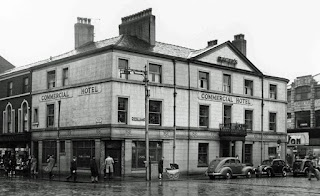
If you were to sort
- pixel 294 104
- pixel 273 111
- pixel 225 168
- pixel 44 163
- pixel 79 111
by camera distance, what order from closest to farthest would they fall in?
1. pixel 225 168
2. pixel 79 111
3. pixel 44 163
4. pixel 273 111
5. pixel 294 104

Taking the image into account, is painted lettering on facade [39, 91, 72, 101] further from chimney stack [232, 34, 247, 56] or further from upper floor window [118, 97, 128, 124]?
chimney stack [232, 34, 247, 56]

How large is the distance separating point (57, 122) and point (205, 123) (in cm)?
1290

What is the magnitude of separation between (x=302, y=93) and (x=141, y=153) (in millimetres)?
33447

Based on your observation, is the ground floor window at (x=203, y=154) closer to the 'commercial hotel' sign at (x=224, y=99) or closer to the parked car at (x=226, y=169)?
the 'commercial hotel' sign at (x=224, y=99)

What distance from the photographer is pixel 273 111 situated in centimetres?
4922

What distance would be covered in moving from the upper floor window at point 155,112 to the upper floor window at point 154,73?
1866 millimetres

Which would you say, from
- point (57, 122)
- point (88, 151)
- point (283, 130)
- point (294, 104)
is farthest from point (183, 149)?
point (294, 104)

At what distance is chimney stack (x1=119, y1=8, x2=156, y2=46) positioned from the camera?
134ft

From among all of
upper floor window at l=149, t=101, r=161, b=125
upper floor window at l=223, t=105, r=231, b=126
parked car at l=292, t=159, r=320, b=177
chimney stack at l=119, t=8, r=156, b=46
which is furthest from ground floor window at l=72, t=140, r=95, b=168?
parked car at l=292, t=159, r=320, b=177

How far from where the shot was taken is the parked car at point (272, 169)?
3997 cm

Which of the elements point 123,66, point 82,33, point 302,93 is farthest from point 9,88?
point 302,93

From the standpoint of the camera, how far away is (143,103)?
1489 inches

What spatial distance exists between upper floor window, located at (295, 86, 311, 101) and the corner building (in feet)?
54.8

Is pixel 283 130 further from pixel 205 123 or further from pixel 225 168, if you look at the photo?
pixel 225 168
